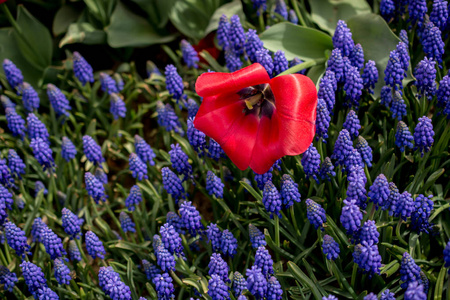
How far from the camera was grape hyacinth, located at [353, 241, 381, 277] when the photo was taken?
253cm

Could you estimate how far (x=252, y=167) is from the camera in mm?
2936

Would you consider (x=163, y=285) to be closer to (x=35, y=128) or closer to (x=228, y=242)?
(x=228, y=242)

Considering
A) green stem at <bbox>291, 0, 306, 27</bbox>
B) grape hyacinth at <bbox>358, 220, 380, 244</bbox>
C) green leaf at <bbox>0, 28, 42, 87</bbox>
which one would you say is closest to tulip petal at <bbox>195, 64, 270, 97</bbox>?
grape hyacinth at <bbox>358, 220, 380, 244</bbox>

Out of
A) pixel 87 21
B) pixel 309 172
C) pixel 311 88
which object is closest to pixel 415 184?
pixel 309 172

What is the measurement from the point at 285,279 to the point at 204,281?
0.48m

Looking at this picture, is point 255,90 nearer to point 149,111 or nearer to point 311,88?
point 311,88

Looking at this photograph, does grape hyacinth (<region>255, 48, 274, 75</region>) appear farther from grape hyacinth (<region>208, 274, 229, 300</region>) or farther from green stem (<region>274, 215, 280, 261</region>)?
grape hyacinth (<region>208, 274, 229, 300</region>)

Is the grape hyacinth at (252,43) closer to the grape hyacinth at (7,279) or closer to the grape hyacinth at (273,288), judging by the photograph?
the grape hyacinth at (273,288)

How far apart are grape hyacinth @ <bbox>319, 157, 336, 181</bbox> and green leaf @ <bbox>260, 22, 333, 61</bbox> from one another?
110cm

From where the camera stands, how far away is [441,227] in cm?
303

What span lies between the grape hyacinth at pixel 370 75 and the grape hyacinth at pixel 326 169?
658 mm

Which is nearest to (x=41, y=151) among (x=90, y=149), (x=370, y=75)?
(x=90, y=149)

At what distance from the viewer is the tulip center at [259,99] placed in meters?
3.08

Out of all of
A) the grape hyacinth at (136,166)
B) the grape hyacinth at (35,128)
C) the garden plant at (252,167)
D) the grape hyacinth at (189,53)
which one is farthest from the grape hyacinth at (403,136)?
the grape hyacinth at (35,128)
